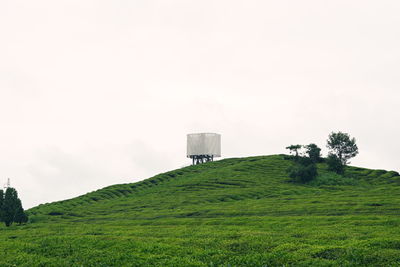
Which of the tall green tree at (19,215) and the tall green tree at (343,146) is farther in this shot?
the tall green tree at (343,146)

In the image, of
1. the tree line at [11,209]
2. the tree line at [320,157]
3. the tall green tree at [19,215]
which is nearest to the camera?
the tree line at [11,209]

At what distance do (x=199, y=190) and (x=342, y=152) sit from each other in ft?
183

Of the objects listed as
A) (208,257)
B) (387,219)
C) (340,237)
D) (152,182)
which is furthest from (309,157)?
(208,257)

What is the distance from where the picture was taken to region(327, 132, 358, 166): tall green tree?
446 feet

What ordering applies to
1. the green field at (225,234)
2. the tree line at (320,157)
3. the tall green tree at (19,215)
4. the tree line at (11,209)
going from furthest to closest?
the tree line at (320,157), the tall green tree at (19,215), the tree line at (11,209), the green field at (225,234)

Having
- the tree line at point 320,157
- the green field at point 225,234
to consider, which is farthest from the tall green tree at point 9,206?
the tree line at point 320,157

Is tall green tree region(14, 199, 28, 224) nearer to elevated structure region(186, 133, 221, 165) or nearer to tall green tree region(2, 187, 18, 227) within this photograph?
tall green tree region(2, 187, 18, 227)

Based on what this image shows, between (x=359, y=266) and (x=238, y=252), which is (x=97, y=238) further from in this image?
(x=359, y=266)

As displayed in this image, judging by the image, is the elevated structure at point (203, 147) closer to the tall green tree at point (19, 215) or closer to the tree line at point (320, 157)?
the tree line at point (320, 157)

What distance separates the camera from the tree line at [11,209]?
7906 centimetres

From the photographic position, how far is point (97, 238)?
Answer: 43219mm

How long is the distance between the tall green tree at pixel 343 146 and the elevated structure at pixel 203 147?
4337cm

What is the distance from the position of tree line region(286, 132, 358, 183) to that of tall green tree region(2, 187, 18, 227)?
66246mm

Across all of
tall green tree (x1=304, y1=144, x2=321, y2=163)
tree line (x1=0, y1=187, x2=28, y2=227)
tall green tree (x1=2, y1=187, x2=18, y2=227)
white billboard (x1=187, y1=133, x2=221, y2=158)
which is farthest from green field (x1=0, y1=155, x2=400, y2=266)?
white billboard (x1=187, y1=133, x2=221, y2=158)
